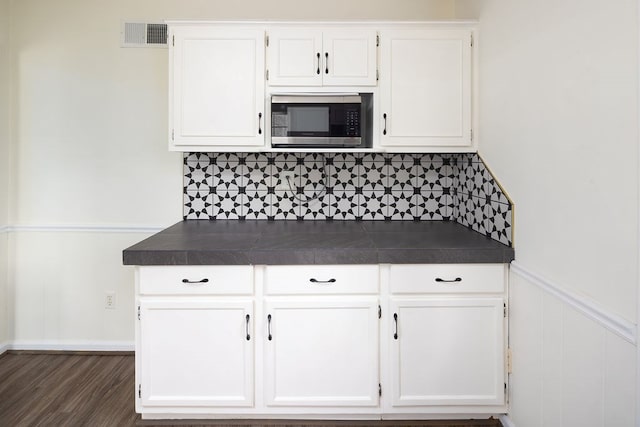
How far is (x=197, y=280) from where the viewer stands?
186cm

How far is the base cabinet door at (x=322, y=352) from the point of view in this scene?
1.89m

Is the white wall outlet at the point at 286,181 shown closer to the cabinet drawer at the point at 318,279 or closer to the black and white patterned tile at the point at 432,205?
the black and white patterned tile at the point at 432,205

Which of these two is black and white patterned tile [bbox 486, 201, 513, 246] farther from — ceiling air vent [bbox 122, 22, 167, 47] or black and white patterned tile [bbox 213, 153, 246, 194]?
ceiling air vent [bbox 122, 22, 167, 47]

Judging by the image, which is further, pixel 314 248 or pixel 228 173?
pixel 228 173

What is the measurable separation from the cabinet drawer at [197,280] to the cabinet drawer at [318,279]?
0.11 metres

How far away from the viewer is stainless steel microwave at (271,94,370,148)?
88.5 inches

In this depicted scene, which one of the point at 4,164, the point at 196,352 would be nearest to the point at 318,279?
the point at 196,352

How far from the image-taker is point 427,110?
2287 mm

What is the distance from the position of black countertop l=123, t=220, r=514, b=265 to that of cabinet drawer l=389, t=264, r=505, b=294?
0.03 meters

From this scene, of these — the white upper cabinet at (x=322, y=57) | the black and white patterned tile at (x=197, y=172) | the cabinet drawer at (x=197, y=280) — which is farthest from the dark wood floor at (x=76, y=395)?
the white upper cabinet at (x=322, y=57)

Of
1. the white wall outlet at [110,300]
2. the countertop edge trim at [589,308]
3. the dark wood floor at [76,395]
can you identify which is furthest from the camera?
the white wall outlet at [110,300]

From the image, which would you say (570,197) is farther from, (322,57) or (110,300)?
(110,300)

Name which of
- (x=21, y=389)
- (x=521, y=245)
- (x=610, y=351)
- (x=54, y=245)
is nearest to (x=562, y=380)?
(x=610, y=351)

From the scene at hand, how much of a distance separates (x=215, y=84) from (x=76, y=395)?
1.80m
